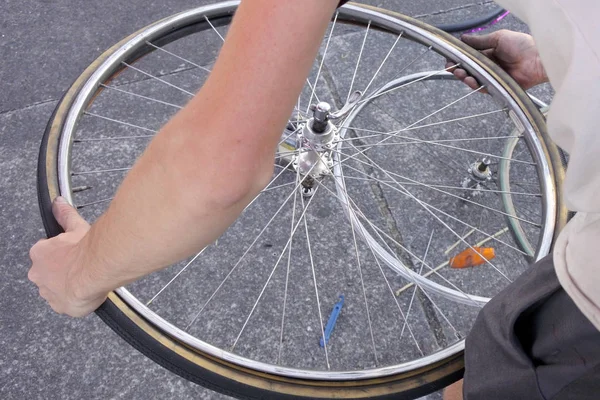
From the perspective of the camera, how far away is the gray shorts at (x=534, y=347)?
0.80 metres

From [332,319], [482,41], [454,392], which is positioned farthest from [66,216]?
[482,41]

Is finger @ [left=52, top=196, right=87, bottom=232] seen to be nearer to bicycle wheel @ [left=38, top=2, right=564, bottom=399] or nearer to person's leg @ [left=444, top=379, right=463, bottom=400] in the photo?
bicycle wheel @ [left=38, top=2, right=564, bottom=399]

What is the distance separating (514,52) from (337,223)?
723 mm

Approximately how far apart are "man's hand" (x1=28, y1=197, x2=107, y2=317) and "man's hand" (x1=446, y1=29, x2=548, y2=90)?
40.9 inches

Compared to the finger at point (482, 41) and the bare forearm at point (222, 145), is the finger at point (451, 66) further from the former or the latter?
the bare forearm at point (222, 145)

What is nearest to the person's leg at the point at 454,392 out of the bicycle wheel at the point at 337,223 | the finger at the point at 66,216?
the bicycle wheel at the point at 337,223

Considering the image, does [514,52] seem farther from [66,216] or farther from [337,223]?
[66,216]

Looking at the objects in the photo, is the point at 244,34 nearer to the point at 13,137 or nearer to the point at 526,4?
the point at 526,4

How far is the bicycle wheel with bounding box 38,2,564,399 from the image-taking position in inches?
44.2

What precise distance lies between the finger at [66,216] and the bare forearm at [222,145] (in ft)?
1.07

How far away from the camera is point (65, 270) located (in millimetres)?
927

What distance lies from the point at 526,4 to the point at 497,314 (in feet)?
1.74

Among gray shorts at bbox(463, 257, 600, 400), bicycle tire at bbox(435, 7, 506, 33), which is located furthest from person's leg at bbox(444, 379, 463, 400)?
bicycle tire at bbox(435, 7, 506, 33)

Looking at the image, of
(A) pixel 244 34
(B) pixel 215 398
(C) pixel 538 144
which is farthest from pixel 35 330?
(C) pixel 538 144
